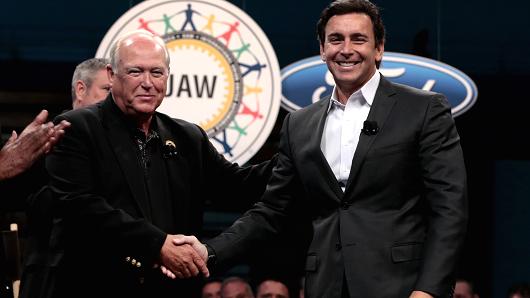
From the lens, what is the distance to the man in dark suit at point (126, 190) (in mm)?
3576

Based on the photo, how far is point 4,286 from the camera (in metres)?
3.45

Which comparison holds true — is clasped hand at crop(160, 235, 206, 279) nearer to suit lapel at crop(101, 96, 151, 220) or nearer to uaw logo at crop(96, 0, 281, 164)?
suit lapel at crop(101, 96, 151, 220)

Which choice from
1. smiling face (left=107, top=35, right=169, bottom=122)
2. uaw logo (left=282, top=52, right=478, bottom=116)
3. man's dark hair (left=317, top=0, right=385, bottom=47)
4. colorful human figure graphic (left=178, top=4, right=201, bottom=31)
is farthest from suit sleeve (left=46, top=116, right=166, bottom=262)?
uaw logo (left=282, top=52, right=478, bottom=116)

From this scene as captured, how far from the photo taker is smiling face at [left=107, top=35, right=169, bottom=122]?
3.63 meters

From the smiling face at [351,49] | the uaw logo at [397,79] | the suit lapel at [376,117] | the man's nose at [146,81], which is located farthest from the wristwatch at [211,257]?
the uaw logo at [397,79]

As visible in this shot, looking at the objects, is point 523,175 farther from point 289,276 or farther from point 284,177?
point 284,177

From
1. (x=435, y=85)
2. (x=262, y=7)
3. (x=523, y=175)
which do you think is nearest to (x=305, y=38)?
(x=262, y=7)

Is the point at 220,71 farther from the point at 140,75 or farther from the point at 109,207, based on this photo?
the point at 109,207

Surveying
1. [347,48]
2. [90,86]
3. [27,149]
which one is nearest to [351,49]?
[347,48]

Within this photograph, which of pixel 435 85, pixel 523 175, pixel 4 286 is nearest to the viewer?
pixel 4 286

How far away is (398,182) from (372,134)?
176mm

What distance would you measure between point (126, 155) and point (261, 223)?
57 centimetres

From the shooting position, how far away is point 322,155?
3.25 meters

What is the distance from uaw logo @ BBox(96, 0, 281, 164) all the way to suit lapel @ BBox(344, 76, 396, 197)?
3.29m
